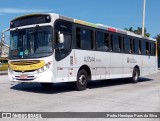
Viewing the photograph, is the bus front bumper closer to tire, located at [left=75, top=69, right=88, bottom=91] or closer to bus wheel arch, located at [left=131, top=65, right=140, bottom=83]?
tire, located at [left=75, top=69, right=88, bottom=91]

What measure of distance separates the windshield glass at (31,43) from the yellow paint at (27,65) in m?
0.22

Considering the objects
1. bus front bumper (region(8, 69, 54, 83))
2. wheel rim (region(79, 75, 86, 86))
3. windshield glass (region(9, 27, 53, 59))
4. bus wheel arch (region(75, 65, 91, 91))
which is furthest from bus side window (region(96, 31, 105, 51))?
bus front bumper (region(8, 69, 54, 83))

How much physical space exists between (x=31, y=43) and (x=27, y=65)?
912mm

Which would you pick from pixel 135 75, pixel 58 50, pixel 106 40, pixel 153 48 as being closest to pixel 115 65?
pixel 106 40

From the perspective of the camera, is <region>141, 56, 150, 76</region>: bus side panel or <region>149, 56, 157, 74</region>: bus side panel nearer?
<region>141, 56, 150, 76</region>: bus side panel

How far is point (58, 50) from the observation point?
496 inches

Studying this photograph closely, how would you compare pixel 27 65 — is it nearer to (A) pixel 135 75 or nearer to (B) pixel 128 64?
(B) pixel 128 64

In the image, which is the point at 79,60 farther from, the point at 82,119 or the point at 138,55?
the point at 138,55

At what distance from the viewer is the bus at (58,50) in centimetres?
1239

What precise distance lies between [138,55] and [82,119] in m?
13.6

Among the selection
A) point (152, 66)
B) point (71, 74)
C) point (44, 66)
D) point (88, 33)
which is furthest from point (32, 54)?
point (152, 66)

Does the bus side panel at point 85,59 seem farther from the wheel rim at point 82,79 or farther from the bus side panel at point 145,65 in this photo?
the bus side panel at point 145,65

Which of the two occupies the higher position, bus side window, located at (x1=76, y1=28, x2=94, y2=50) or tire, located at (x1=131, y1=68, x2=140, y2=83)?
bus side window, located at (x1=76, y1=28, x2=94, y2=50)

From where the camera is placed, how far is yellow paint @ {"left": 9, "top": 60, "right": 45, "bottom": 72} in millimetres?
12348
